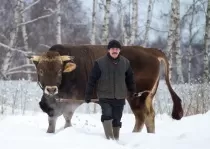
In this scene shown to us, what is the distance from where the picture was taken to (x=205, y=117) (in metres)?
8.84

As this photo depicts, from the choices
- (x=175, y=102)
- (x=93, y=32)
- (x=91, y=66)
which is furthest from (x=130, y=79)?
(x=93, y=32)

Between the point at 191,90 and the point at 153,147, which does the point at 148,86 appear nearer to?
the point at 153,147

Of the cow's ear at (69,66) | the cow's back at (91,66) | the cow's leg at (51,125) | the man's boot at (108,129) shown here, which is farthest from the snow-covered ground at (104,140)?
the cow's ear at (69,66)

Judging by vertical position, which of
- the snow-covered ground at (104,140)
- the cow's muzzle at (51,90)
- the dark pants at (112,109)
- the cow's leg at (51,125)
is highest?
the cow's muzzle at (51,90)

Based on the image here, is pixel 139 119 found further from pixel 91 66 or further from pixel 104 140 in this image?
pixel 104 140

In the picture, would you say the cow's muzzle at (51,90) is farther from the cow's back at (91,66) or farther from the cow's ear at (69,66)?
the cow's back at (91,66)

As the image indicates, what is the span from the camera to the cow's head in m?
8.70

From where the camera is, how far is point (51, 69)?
881cm

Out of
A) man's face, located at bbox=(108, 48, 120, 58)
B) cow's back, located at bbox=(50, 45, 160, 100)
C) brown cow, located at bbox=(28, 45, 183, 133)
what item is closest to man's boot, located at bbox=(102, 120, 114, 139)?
man's face, located at bbox=(108, 48, 120, 58)

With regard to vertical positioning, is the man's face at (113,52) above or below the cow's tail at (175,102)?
above

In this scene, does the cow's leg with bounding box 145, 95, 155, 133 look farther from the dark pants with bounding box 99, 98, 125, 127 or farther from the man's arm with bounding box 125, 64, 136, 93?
the dark pants with bounding box 99, 98, 125, 127

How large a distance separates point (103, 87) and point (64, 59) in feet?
5.50

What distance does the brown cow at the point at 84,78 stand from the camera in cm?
909

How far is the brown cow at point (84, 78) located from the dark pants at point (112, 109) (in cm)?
115
